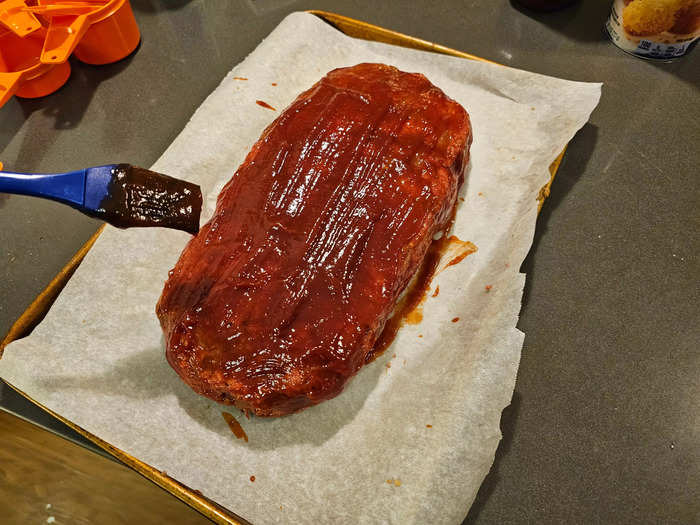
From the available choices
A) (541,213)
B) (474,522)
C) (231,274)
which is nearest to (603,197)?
(541,213)

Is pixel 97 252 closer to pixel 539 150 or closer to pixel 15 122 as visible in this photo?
pixel 15 122

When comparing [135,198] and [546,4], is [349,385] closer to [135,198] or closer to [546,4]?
[135,198]

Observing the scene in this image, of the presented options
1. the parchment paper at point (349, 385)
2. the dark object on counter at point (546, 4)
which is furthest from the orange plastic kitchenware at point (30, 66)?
the dark object on counter at point (546, 4)

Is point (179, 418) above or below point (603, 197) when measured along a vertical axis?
below

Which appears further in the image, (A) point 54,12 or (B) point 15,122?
(B) point 15,122

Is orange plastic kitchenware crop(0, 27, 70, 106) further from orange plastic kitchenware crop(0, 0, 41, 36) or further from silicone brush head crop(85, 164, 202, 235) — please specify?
silicone brush head crop(85, 164, 202, 235)

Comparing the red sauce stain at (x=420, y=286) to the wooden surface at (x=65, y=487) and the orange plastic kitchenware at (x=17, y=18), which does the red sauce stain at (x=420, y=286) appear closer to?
the wooden surface at (x=65, y=487)
